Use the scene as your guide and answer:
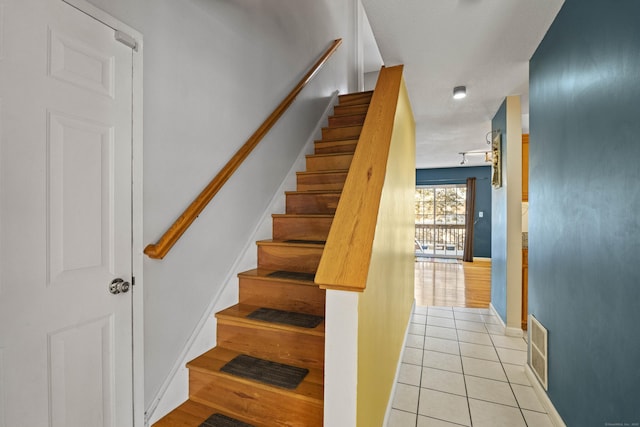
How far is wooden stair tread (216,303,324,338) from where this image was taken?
1.62m

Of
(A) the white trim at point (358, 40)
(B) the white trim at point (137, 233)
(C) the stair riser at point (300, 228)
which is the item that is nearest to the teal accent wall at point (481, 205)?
(A) the white trim at point (358, 40)

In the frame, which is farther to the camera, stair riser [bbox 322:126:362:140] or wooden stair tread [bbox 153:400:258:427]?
stair riser [bbox 322:126:362:140]

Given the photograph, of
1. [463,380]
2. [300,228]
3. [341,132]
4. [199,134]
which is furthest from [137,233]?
[463,380]

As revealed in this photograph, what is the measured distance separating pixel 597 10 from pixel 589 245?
107 centimetres

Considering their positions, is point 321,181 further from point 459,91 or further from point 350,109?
point 459,91

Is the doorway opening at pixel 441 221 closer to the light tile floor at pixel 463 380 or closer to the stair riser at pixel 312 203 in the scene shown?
the light tile floor at pixel 463 380

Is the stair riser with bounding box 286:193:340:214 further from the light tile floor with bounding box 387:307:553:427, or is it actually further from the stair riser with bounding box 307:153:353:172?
the light tile floor with bounding box 387:307:553:427

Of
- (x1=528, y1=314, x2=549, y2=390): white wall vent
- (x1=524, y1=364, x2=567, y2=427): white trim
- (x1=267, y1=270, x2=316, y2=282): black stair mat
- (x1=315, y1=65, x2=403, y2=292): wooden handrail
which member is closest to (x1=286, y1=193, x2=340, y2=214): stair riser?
(x1=267, y1=270, x2=316, y2=282): black stair mat

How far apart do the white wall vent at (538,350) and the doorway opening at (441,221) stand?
23.5ft

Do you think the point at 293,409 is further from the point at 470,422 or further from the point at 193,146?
the point at 193,146

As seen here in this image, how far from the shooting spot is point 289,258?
2.16 m

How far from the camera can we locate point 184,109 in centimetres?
167

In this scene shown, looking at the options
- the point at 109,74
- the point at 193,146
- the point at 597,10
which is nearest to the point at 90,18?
the point at 109,74

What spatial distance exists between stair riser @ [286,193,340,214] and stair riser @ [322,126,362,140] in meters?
0.94
